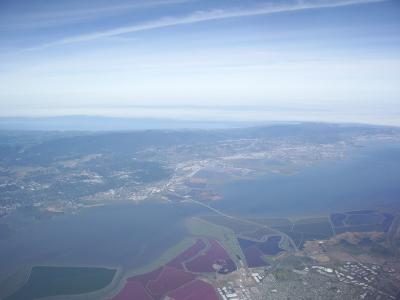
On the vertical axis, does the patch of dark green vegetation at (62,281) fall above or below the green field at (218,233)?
below

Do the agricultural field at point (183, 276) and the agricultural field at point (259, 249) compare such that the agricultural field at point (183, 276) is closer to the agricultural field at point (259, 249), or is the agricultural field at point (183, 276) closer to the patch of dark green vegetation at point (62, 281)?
the agricultural field at point (259, 249)

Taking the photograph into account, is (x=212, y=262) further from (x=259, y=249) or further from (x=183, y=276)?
(x=259, y=249)

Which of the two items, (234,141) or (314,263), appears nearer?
(314,263)

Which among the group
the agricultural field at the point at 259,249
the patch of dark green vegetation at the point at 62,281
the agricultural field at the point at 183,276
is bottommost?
the patch of dark green vegetation at the point at 62,281

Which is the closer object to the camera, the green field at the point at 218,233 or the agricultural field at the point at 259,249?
the agricultural field at the point at 259,249

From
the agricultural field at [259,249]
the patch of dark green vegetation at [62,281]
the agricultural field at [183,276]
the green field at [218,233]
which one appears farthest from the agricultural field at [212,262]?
the patch of dark green vegetation at [62,281]

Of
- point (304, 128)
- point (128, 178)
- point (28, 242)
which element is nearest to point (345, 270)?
point (28, 242)

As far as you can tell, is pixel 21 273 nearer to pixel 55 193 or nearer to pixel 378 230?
pixel 55 193

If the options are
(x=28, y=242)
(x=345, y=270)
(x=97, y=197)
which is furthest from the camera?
(x=97, y=197)
